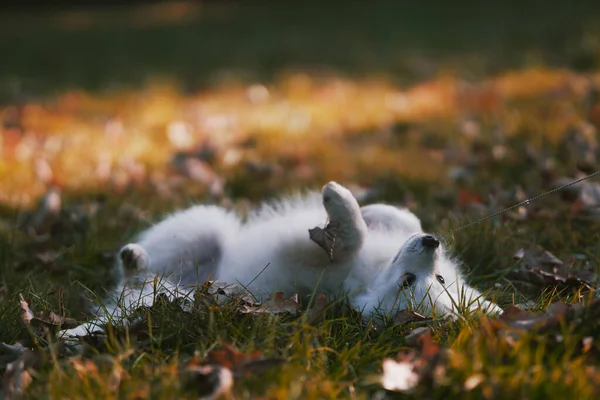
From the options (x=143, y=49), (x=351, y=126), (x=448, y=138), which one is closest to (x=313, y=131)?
(x=351, y=126)

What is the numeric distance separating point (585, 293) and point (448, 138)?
9.17 ft

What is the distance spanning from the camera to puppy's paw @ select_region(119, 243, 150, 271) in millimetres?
2854

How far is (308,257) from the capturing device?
2.68m

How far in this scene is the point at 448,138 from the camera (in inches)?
203

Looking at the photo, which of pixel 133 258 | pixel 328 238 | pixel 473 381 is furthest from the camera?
pixel 133 258

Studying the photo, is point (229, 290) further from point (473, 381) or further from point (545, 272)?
point (545, 272)

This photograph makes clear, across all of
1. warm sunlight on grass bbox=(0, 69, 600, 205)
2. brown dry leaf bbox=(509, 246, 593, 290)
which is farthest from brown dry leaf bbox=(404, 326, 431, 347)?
warm sunlight on grass bbox=(0, 69, 600, 205)

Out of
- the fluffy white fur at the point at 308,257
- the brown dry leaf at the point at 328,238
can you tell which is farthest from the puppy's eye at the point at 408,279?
the brown dry leaf at the point at 328,238

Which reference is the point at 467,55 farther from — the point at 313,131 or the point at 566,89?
the point at 313,131

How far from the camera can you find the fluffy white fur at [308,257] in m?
2.46

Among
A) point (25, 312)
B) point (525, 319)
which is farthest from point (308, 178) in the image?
point (525, 319)

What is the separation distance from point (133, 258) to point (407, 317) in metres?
1.17

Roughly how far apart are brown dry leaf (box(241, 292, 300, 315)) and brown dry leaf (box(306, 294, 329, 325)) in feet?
0.16

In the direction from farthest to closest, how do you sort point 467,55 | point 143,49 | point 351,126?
point 143,49 < point 467,55 < point 351,126
